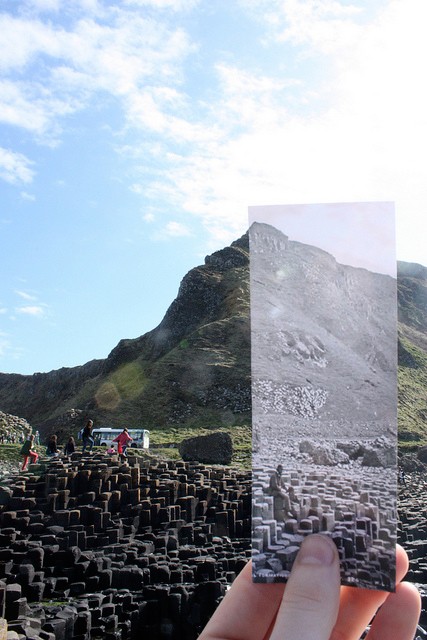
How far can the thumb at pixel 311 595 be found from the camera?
1943mm

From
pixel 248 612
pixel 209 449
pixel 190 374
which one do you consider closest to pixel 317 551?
pixel 248 612

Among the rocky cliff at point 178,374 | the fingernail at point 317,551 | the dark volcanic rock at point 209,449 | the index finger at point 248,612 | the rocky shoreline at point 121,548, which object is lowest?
the rocky shoreline at point 121,548

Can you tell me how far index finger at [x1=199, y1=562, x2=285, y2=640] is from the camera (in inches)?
89.5

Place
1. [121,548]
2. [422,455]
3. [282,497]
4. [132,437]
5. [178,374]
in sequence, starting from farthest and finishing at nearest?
[178,374] < [422,455] < [132,437] < [121,548] < [282,497]

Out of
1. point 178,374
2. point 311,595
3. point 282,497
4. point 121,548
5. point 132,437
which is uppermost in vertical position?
point 178,374

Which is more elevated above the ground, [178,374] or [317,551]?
[178,374]

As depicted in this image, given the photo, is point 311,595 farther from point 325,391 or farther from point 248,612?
point 325,391

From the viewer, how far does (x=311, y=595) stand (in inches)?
78.1

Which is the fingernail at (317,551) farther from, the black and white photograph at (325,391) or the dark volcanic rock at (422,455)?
the dark volcanic rock at (422,455)

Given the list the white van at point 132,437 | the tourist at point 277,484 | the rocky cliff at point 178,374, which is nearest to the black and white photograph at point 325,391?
the tourist at point 277,484

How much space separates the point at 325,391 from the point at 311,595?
2.17ft

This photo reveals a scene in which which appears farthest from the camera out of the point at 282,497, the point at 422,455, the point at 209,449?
the point at 422,455

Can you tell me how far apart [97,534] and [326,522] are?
11229 mm

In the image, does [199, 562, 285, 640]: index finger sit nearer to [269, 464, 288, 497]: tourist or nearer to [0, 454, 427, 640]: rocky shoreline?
[269, 464, 288, 497]: tourist
